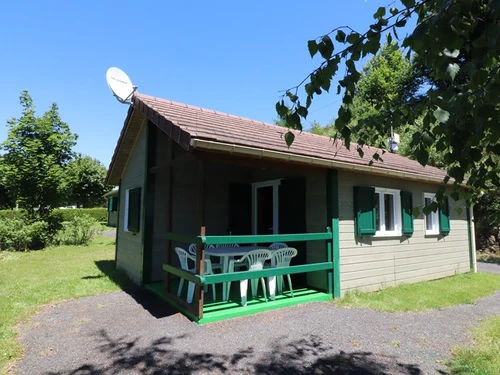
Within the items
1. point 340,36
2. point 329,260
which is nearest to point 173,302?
point 329,260

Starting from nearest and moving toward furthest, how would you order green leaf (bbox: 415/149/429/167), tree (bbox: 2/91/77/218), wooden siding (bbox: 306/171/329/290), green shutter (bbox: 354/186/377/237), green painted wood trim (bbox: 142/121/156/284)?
green leaf (bbox: 415/149/429/167) < wooden siding (bbox: 306/171/329/290) < green shutter (bbox: 354/186/377/237) < green painted wood trim (bbox: 142/121/156/284) < tree (bbox: 2/91/77/218)

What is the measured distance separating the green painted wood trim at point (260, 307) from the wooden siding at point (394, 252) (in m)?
0.63

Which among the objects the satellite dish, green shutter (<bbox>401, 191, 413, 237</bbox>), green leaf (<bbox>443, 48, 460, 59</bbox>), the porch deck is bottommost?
the porch deck

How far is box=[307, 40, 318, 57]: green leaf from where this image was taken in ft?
5.44

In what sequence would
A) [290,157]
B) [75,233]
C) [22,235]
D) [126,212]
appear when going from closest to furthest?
[290,157] < [126,212] < [22,235] < [75,233]

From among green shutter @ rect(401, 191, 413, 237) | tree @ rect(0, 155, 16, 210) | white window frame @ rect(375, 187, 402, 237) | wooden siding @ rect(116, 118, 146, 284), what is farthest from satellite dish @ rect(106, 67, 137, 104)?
tree @ rect(0, 155, 16, 210)

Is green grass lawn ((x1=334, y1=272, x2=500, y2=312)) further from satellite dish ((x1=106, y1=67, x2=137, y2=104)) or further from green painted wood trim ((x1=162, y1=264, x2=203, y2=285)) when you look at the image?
satellite dish ((x1=106, y1=67, x2=137, y2=104))

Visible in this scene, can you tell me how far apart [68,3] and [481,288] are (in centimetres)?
1058

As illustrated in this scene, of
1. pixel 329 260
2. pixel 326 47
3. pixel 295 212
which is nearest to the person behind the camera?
pixel 326 47

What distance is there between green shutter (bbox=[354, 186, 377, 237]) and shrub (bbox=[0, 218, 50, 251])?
41.7ft

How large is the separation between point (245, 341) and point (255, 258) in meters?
1.54

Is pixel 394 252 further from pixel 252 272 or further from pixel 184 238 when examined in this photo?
pixel 184 238

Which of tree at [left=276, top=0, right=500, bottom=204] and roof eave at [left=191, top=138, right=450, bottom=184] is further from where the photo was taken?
roof eave at [left=191, top=138, right=450, bottom=184]

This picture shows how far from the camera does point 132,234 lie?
7.57 meters
